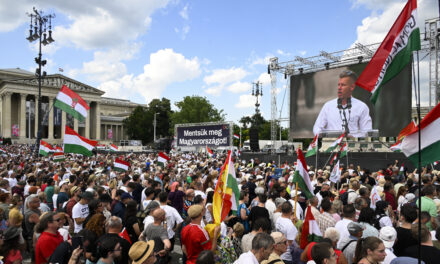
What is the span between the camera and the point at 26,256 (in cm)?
711

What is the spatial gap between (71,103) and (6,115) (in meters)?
64.2

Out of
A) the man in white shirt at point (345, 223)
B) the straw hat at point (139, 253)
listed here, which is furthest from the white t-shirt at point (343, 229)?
the straw hat at point (139, 253)

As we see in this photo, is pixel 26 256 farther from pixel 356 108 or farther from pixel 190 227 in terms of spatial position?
pixel 356 108

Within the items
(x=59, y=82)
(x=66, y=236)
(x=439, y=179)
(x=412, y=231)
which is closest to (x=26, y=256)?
(x=66, y=236)

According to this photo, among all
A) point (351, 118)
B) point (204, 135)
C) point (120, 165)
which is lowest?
point (120, 165)

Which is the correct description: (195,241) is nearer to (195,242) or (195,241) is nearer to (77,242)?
(195,242)

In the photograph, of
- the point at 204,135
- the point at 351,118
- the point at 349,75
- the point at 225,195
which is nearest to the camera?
the point at 225,195

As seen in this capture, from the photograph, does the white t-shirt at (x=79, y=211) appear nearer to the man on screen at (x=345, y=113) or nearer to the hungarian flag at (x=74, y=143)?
the hungarian flag at (x=74, y=143)

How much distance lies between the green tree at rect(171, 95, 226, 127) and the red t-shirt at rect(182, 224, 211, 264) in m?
76.5

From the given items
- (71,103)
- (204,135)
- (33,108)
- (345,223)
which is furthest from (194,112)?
(345,223)

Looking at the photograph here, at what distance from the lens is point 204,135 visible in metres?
28.6

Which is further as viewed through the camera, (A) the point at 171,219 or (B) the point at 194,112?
(B) the point at 194,112

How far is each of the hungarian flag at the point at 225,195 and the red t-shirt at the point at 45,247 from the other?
6.92 ft

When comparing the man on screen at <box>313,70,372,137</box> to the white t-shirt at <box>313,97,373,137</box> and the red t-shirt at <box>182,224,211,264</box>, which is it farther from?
the red t-shirt at <box>182,224,211,264</box>
